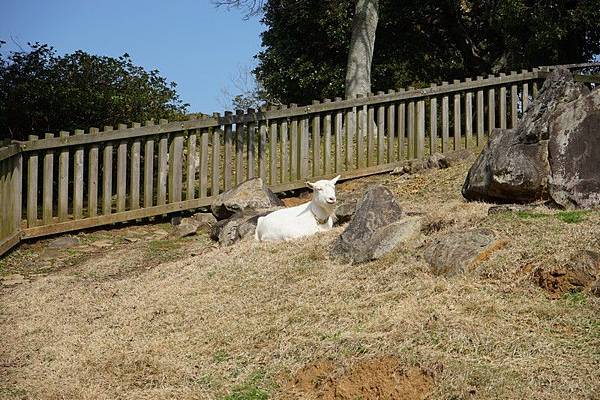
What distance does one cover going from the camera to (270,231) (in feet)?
31.0

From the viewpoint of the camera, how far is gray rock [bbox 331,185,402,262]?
786 cm

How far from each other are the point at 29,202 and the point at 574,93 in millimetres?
7397

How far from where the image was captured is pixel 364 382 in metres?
5.35

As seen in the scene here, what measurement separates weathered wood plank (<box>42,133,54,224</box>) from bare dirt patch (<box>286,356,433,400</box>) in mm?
6982

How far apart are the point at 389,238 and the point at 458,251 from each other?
0.99 meters

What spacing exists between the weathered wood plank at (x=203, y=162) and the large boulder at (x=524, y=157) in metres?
4.78

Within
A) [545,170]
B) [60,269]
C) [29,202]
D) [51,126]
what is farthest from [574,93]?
[51,126]

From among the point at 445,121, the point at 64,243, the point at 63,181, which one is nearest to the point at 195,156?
the point at 63,181

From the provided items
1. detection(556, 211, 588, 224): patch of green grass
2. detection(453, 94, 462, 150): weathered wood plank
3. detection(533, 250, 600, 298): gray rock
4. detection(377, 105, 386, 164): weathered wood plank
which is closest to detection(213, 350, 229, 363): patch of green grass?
detection(533, 250, 600, 298): gray rock

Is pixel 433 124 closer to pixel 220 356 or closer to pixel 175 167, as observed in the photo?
pixel 175 167

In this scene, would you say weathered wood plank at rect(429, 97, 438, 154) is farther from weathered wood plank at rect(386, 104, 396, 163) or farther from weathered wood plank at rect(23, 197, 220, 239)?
weathered wood plank at rect(23, 197, 220, 239)

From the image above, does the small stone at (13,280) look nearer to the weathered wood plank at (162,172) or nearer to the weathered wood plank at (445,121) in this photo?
the weathered wood plank at (162,172)

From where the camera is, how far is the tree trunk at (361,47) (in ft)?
58.5

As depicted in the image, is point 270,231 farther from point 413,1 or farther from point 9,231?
point 413,1
